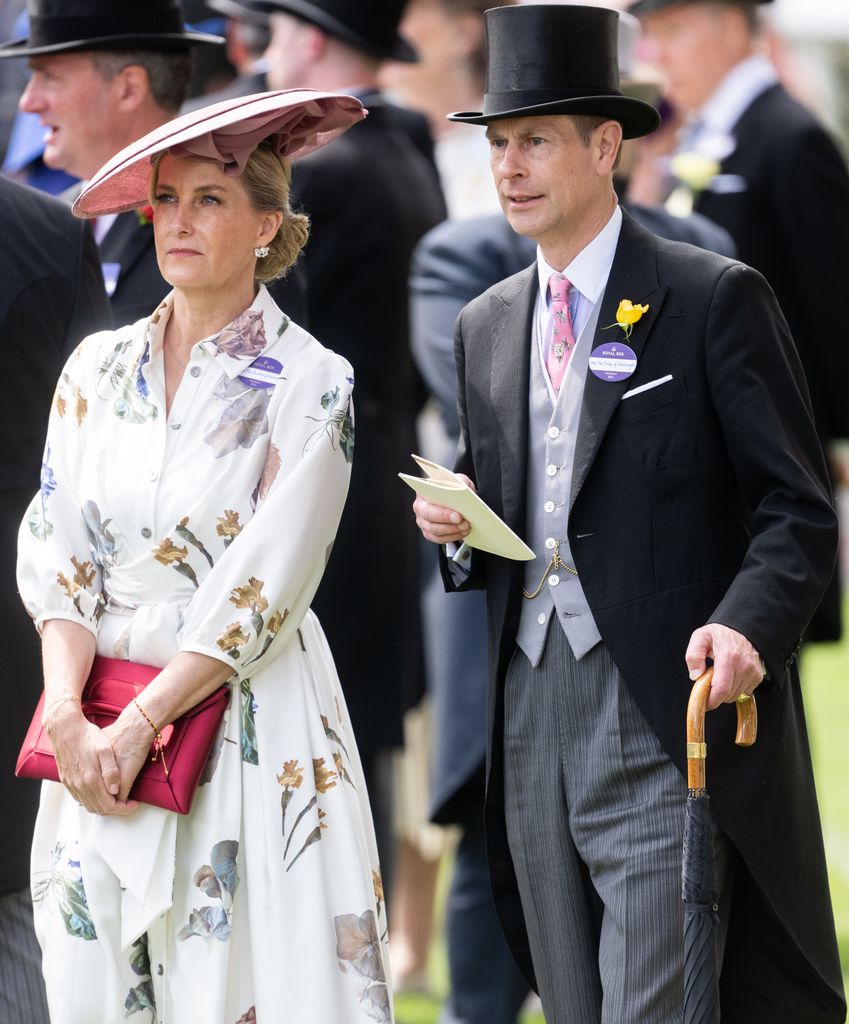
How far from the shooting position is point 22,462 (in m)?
4.44

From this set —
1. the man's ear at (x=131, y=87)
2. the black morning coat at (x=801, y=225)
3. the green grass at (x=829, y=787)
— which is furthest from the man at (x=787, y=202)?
the man's ear at (x=131, y=87)

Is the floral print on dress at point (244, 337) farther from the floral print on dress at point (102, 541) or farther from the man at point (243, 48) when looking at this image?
the man at point (243, 48)

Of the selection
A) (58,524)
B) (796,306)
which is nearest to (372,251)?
(796,306)

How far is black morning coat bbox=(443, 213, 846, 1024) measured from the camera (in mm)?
3676

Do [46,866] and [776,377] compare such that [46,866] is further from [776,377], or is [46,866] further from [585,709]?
[776,377]

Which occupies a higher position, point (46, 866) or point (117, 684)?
point (117, 684)

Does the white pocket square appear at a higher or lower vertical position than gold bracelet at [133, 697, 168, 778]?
higher

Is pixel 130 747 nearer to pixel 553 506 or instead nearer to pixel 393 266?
pixel 553 506

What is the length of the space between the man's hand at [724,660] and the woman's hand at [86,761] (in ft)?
3.57

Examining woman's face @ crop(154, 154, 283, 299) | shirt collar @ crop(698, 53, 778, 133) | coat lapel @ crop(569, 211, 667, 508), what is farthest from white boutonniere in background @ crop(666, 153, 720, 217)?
woman's face @ crop(154, 154, 283, 299)

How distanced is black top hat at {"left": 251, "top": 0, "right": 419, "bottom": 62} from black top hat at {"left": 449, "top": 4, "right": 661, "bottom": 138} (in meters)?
2.19

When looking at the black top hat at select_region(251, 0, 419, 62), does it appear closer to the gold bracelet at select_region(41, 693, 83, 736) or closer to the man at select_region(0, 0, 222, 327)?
the man at select_region(0, 0, 222, 327)

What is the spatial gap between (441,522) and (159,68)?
1.95 meters

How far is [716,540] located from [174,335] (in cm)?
115
